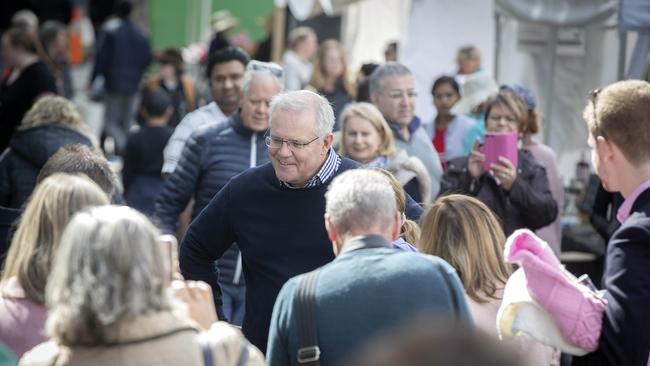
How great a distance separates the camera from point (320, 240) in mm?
4957

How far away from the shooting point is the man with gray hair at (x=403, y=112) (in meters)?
7.75

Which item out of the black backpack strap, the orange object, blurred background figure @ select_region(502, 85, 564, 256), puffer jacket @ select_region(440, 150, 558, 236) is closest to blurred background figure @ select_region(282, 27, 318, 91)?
blurred background figure @ select_region(502, 85, 564, 256)

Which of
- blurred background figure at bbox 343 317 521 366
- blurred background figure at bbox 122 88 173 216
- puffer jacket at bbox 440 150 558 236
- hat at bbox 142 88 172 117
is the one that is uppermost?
blurred background figure at bbox 343 317 521 366

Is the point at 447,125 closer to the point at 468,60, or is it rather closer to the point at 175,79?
the point at 468,60

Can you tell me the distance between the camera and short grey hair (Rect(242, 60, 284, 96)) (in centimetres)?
693

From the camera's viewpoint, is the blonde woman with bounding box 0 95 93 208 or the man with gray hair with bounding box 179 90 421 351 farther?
the blonde woman with bounding box 0 95 93 208

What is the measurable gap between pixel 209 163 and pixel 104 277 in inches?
145

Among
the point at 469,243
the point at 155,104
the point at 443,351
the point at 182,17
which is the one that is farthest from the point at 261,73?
the point at 182,17

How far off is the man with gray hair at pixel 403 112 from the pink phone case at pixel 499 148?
856mm

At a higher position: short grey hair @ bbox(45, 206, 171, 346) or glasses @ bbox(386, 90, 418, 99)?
glasses @ bbox(386, 90, 418, 99)

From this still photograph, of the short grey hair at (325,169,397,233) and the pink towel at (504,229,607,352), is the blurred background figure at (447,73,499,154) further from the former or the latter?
the short grey hair at (325,169,397,233)

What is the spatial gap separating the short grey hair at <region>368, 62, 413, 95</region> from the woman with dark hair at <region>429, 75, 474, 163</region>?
105 centimetres

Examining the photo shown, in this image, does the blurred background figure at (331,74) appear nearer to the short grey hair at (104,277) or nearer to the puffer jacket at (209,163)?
the puffer jacket at (209,163)

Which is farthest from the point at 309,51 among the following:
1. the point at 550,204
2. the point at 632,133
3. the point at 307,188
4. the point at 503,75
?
the point at 632,133
